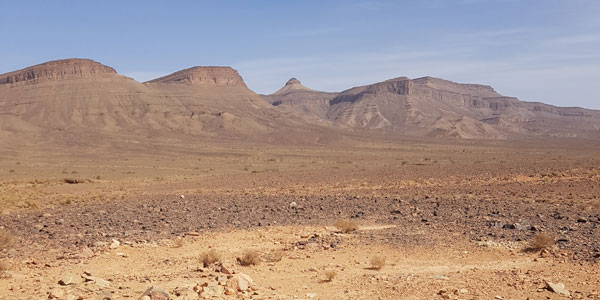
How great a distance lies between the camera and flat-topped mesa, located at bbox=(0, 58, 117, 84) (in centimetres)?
14838

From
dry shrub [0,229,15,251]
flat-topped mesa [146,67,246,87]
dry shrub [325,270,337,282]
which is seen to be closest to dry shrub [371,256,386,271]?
dry shrub [325,270,337,282]

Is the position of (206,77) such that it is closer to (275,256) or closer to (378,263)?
(275,256)

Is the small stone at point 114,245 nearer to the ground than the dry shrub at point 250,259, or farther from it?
nearer to the ground

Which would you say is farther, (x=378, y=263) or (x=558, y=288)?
(x=378, y=263)

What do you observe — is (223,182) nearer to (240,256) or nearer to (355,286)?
(240,256)

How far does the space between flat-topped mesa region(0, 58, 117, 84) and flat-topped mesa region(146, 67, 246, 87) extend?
2750cm

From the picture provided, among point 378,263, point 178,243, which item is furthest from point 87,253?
point 378,263

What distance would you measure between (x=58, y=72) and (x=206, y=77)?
162 ft

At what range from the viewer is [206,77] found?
596 ft

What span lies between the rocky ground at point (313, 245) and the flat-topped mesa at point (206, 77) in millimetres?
156726

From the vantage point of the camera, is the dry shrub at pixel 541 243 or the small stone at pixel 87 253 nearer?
the dry shrub at pixel 541 243

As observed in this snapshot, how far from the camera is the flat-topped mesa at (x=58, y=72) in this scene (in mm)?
148375

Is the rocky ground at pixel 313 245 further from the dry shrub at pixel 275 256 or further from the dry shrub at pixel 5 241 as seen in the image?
the dry shrub at pixel 5 241

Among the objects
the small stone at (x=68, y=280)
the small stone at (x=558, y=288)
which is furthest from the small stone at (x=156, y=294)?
the small stone at (x=558, y=288)
